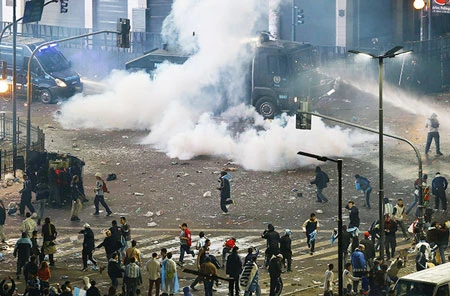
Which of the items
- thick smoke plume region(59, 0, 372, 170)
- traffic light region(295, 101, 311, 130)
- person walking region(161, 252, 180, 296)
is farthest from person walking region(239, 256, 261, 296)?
thick smoke plume region(59, 0, 372, 170)

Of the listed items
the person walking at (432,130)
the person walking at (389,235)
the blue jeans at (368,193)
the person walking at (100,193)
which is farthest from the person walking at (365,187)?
the person walking at (100,193)

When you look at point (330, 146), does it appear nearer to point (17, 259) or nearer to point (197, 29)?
point (197, 29)

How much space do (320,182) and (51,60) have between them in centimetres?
1795

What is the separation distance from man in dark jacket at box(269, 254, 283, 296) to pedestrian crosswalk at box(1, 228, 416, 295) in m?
0.55

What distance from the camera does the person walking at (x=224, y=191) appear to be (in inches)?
1232

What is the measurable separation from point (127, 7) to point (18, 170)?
27.4 m

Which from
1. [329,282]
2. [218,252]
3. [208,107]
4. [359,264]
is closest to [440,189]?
[218,252]

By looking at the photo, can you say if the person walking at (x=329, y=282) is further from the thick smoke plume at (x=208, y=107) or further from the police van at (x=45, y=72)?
the police van at (x=45, y=72)

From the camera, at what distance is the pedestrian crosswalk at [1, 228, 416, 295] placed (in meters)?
25.0

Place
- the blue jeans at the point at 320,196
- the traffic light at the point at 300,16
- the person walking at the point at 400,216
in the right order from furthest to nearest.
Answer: the traffic light at the point at 300,16
the blue jeans at the point at 320,196
the person walking at the point at 400,216

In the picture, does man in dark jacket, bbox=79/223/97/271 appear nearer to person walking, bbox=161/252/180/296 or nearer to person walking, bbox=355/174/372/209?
person walking, bbox=161/252/180/296

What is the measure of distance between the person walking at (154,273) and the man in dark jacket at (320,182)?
380 inches

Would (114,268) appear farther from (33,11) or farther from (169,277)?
(33,11)

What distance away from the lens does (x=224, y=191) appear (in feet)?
103
